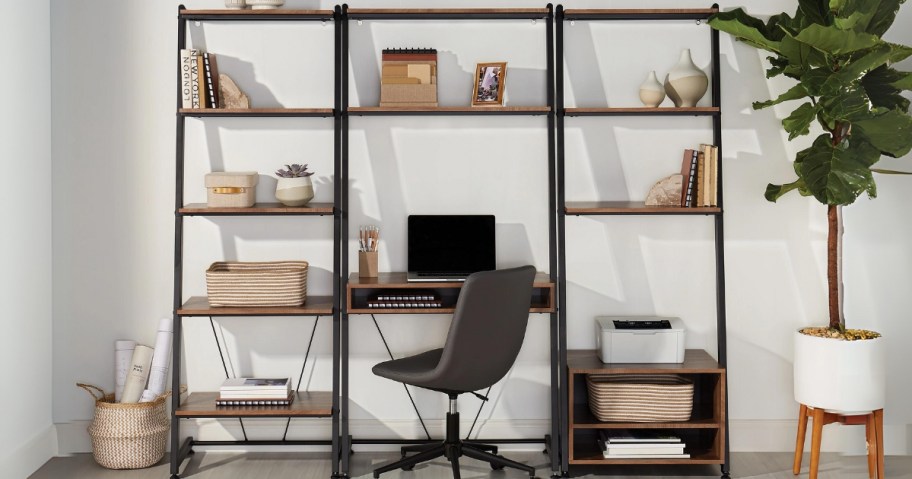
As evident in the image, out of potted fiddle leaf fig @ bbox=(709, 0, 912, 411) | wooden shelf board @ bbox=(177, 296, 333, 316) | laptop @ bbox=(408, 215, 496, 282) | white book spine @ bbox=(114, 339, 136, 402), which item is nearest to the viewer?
potted fiddle leaf fig @ bbox=(709, 0, 912, 411)

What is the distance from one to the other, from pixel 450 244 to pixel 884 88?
2.00 m

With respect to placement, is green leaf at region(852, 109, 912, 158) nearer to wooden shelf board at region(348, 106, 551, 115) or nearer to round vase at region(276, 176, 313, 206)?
wooden shelf board at region(348, 106, 551, 115)

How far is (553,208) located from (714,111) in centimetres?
82

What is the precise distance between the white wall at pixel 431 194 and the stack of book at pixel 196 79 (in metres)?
0.30

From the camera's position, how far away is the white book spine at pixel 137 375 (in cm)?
411

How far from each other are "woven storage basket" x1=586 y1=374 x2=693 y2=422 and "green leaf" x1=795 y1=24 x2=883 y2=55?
59.5 inches

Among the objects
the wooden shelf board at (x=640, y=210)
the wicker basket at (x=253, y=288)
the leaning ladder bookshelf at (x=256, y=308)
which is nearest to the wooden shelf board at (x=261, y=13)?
the leaning ladder bookshelf at (x=256, y=308)

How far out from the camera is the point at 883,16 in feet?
12.3

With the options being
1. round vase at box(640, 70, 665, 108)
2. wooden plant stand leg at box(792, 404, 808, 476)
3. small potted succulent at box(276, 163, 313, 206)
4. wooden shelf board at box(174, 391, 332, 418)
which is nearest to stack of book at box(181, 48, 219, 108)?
small potted succulent at box(276, 163, 313, 206)

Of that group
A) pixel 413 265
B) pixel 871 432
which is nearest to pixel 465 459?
pixel 413 265

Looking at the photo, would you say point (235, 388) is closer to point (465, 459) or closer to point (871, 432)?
point (465, 459)

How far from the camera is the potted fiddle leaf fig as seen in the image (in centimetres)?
359

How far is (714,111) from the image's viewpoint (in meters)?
3.94

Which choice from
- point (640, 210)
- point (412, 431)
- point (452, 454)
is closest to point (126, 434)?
point (412, 431)
